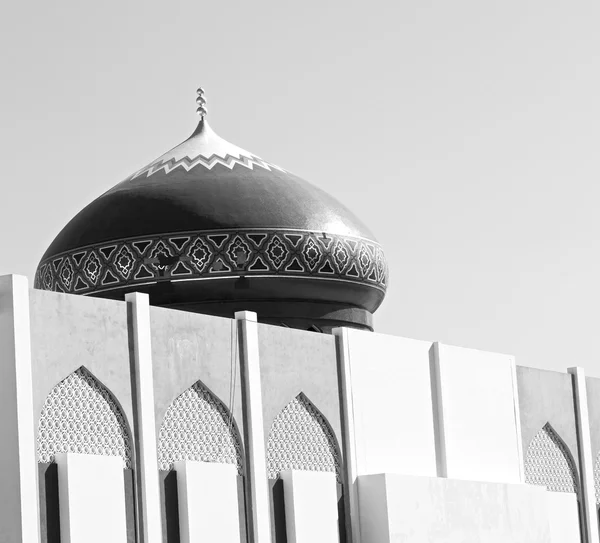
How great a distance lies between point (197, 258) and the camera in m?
15.5

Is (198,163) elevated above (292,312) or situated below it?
above

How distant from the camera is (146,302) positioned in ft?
41.3

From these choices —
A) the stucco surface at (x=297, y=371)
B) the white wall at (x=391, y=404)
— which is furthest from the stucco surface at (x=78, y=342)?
the white wall at (x=391, y=404)

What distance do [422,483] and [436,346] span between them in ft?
5.28

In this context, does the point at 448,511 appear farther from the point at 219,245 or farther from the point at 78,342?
the point at 78,342

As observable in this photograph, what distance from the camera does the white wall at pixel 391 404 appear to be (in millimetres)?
14625

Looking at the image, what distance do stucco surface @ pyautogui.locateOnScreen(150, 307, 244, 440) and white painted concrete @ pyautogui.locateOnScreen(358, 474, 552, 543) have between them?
5.62ft

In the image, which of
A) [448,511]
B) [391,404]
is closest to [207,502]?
[391,404]

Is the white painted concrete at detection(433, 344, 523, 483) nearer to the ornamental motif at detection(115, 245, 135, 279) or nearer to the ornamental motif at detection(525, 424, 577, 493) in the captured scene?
the ornamental motif at detection(525, 424, 577, 493)

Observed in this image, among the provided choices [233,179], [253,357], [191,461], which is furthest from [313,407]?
[233,179]

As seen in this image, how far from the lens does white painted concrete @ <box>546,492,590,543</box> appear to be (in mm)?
16922

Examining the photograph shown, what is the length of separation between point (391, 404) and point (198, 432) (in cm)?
267

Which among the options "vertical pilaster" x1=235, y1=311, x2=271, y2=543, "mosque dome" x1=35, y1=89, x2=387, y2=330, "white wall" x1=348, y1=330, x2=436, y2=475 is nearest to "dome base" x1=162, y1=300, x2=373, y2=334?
"mosque dome" x1=35, y1=89, x2=387, y2=330

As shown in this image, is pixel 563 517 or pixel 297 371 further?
pixel 563 517
